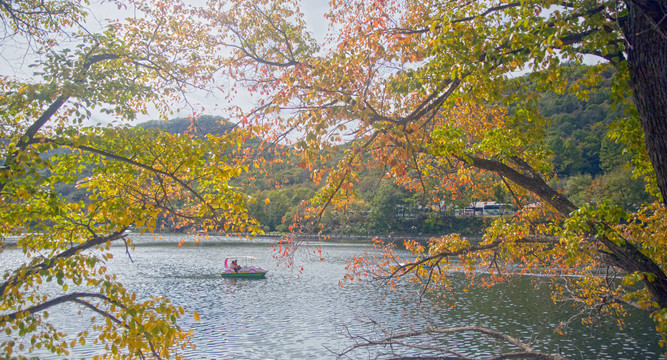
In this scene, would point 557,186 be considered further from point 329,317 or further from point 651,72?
point 651,72

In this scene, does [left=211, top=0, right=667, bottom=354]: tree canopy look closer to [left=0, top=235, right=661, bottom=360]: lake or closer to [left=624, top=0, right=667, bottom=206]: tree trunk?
[left=624, top=0, right=667, bottom=206]: tree trunk

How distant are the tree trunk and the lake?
599cm

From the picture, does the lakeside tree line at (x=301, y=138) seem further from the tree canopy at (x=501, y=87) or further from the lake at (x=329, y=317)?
the lake at (x=329, y=317)

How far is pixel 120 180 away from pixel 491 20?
583 centimetres

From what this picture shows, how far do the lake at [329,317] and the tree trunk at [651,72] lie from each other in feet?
19.7

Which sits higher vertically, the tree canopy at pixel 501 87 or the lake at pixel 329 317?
the tree canopy at pixel 501 87

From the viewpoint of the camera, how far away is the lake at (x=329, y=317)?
1578 centimetres

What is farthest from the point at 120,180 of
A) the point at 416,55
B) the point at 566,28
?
the point at 566,28

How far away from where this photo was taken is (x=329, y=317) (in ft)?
66.8

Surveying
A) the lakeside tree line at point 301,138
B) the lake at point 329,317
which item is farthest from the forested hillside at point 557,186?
the lakeside tree line at point 301,138

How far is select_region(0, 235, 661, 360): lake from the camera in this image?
51.8 feet

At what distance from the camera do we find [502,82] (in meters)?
5.43

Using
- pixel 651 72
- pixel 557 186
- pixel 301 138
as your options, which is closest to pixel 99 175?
pixel 301 138

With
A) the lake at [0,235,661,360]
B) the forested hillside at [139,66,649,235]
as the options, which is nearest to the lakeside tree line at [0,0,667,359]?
the lake at [0,235,661,360]
